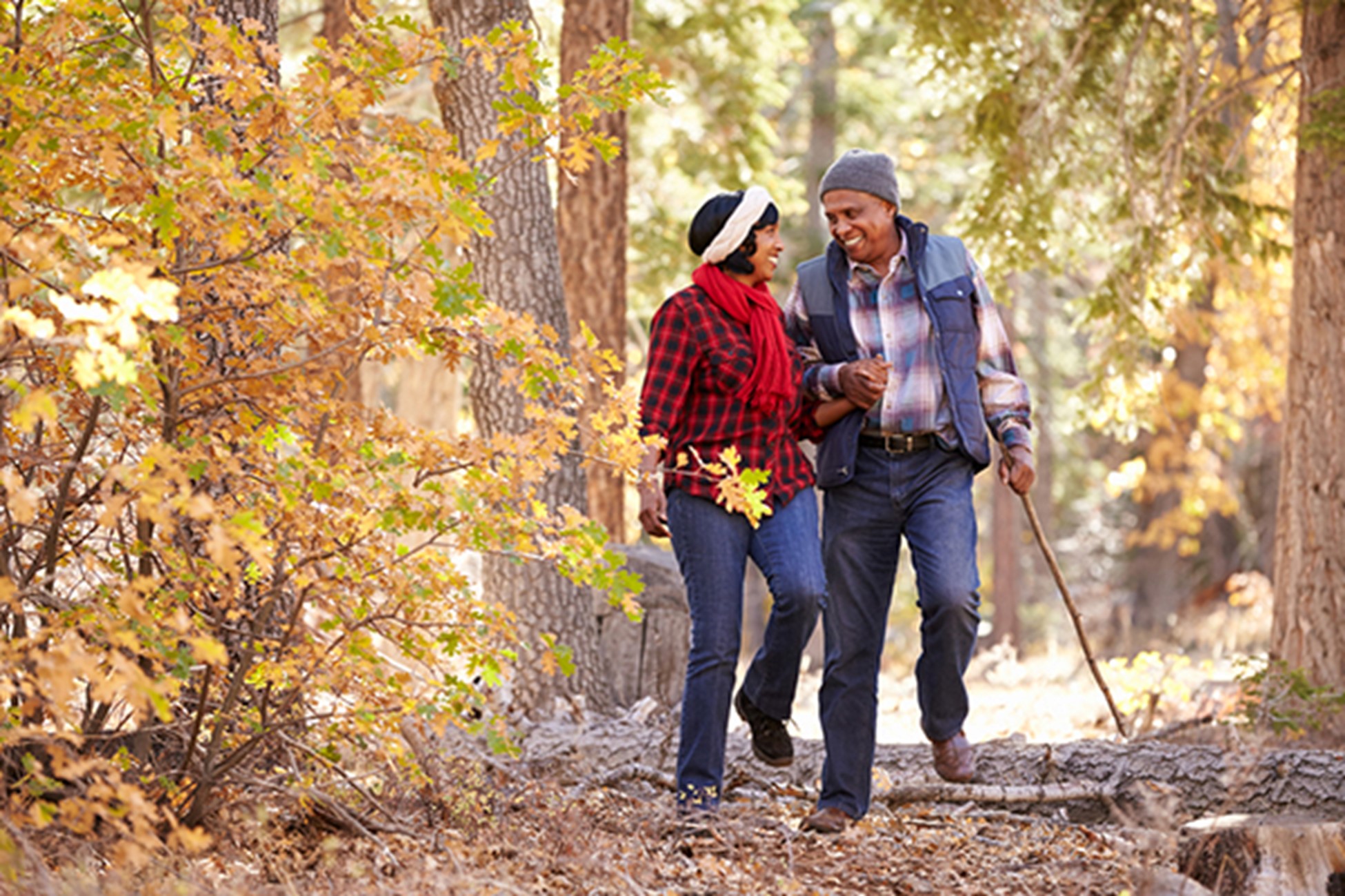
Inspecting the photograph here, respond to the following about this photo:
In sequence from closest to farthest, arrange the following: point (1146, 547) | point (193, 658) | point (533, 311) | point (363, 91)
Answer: point (193, 658)
point (363, 91)
point (533, 311)
point (1146, 547)

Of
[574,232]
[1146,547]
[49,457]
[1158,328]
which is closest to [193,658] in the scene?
[49,457]

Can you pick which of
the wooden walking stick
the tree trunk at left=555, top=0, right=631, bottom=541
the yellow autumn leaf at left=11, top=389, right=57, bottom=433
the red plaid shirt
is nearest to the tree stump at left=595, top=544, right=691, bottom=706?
the tree trunk at left=555, top=0, right=631, bottom=541

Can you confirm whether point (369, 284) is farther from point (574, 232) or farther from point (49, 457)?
point (574, 232)

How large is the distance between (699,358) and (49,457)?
2074 mm

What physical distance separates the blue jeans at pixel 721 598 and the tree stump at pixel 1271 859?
1376 millimetres

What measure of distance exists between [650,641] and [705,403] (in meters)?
2.94

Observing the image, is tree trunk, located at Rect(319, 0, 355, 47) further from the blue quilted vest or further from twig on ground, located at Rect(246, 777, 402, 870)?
twig on ground, located at Rect(246, 777, 402, 870)

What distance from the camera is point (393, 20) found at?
11.9 ft

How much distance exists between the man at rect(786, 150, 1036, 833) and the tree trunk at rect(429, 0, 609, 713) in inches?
86.0

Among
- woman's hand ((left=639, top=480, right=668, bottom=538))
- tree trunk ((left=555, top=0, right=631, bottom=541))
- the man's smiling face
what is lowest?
A: woman's hand ((left=639, top=480, right=668, bottom=538))

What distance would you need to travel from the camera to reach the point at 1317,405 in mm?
7988

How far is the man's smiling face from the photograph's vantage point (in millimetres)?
4840

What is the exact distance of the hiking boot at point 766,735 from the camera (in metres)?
4.88

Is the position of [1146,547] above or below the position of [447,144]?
below
